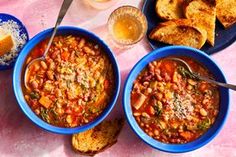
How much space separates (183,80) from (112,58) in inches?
14.3

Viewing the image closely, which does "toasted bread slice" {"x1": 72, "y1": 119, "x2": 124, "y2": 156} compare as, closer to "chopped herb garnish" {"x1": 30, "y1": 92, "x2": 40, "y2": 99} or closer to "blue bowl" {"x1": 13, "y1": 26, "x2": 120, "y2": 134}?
"blue bowl" {"x1": 13, "y1": 26, "x2": 120, "y2": 134}

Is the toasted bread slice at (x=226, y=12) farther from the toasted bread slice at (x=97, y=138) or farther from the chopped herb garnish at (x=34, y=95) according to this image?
the chopped herb garnish at (x=34, y=95)

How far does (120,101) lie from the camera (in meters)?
2.71

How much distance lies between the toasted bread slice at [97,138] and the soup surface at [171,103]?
161 millimetres

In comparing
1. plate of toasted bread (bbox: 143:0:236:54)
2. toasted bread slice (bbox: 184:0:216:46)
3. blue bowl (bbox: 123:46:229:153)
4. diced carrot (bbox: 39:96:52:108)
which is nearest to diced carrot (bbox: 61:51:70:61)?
diced carrot (bbox: 39:96:52:108)

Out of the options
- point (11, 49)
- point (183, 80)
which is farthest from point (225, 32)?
point (11, 49)

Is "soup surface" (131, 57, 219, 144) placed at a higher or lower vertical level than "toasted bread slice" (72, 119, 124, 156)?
higher

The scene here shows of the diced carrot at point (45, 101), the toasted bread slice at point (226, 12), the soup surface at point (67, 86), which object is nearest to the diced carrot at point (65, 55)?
the soup surface at point (67, 86)

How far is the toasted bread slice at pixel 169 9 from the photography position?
8.91ft

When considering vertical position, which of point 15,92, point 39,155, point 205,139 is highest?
point 15,92

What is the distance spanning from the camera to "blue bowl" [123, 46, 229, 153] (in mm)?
2539

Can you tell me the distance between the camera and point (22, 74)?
254 cm

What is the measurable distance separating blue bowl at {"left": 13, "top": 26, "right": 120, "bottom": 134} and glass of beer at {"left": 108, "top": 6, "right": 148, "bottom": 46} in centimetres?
18

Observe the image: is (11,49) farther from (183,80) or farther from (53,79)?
(183,80)
